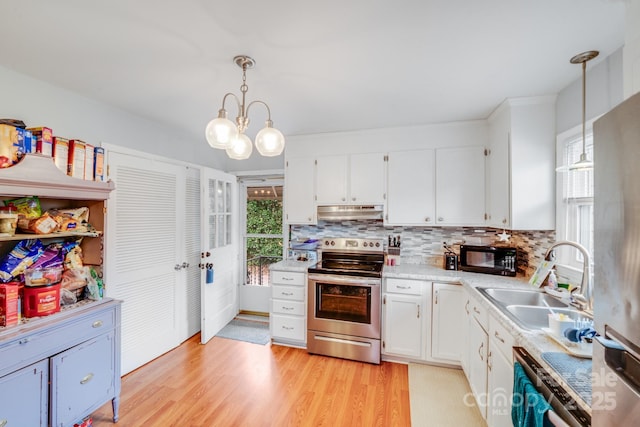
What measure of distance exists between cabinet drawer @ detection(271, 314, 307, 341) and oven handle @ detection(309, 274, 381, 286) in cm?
50

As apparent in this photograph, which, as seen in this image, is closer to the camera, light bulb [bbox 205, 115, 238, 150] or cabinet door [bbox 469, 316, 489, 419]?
light bulb [bbox 205, 115, 238, 150]

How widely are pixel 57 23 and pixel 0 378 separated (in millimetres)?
1858

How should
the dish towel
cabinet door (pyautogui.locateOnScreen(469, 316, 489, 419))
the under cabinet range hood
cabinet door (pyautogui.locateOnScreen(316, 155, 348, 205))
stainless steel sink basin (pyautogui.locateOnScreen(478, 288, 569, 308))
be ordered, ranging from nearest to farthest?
the dish towel < cabinet door (pyautogui.locateOnScreen(469, 316, 489, 419)) < stainless steel sink basin (pyautogui.locateOnScreen(478, 288, 569, 308)) < the under cabinet range hood < cabinet door (pyautogui.locateOnScreen(316, 155, 348, 205))

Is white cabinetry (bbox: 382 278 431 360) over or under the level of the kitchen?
under

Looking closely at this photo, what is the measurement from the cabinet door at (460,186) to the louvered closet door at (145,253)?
2.91m

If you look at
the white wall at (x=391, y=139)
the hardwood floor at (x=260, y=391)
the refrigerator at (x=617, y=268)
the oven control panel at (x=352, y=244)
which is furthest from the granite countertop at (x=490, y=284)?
the white wall at (x=391, y=139)

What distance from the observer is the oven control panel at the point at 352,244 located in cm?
317

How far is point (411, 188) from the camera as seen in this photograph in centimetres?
292

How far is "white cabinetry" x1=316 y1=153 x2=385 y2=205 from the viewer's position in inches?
119

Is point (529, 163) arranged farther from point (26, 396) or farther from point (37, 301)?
point (26, 396)

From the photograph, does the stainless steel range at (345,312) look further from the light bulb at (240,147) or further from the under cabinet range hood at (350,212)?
the light bulb at (240,147)

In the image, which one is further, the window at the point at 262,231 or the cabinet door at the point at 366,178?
the window at the point at 262,231

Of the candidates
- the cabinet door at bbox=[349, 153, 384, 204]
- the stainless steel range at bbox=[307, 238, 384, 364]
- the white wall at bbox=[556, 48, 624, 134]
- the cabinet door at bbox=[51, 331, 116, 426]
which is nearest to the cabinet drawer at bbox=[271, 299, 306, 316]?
the stainless steel range at bbox=[307, 238, 384, 364]

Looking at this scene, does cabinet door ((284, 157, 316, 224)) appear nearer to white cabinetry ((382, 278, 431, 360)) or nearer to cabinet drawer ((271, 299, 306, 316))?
cabinet drawer ((271, 299, 306, 316))
